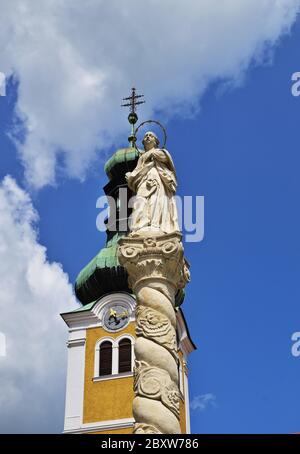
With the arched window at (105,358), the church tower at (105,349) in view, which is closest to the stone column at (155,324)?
the church tower at (105,349)

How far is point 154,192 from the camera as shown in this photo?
366 inches

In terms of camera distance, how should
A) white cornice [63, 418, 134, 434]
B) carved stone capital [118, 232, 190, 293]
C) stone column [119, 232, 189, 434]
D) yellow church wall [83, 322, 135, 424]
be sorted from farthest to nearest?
1. yellow church wall [83, 322, 135, 424]
2. white cornice [63, 418, 134, 434]
3. carved stone capital [118, 232, 190, 293]
4. stone column [119, 232, 189, 434]

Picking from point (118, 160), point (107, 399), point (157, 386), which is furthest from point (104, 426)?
point (157, 386)

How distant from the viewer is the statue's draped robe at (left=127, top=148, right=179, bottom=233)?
8.98m

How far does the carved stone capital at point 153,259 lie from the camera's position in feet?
27.7

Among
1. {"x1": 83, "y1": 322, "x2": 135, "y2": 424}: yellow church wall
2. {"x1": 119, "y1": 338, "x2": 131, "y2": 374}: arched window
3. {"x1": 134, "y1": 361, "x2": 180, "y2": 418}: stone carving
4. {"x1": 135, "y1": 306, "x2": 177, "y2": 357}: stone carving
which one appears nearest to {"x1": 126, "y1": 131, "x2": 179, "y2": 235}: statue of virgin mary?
{"x1": 135, "y1": 306, "x2": 177, "y2": 357}: stone carving

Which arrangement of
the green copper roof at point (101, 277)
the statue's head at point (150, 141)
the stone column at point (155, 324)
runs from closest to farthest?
1. the stone column at point (155, 324)
2. the statue's head at point (150, 141)
3. the green copper roof at point (101, 277)

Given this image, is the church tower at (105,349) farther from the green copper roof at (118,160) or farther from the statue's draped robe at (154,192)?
the statue's draped robe at (154,192)

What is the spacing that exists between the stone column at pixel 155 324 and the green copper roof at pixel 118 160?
3437cm

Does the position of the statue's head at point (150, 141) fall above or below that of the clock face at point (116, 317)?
below

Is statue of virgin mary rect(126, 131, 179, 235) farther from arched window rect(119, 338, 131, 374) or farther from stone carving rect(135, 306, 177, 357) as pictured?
arched window rect(119, 338, 131, 374)
